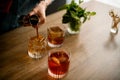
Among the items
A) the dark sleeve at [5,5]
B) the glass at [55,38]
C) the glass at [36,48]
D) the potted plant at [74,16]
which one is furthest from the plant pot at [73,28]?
the dark sleeve at [5,5]

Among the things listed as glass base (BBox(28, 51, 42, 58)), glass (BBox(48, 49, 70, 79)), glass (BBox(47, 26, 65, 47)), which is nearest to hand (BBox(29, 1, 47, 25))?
glass (BBox(47, 26, 65, 47))

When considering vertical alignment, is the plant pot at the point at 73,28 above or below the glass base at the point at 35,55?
above

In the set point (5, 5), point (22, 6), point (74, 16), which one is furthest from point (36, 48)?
point (22, 6)

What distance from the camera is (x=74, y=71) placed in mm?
953

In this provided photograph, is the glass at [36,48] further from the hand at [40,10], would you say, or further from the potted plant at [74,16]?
Answer: the hand at [40,10]

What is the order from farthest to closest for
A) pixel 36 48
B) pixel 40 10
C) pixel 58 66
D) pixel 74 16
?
pixel 40 10
pixel 74 16
pixel 36 48
pixel 58 66

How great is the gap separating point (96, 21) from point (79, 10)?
266 mm

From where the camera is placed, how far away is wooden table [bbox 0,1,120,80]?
0.93 m

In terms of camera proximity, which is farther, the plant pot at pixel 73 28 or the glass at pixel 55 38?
the plant pot at pixel 73 28

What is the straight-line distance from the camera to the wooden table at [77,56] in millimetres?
928

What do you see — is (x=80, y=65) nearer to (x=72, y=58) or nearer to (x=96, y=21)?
(x=72, y=58)

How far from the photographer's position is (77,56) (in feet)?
3.43

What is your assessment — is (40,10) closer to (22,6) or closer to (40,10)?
(40,10)

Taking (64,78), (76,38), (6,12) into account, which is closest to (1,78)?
(64,78)
